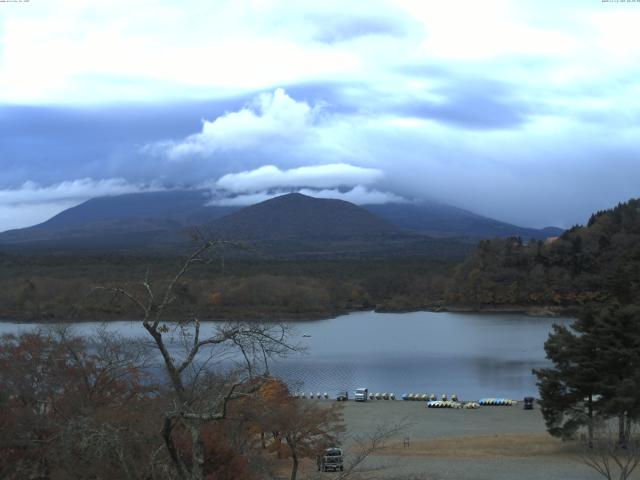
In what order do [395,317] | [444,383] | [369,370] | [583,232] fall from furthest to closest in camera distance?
[583,232] → [395,317] → [369,370] → [444,383]

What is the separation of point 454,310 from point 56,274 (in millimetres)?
41724

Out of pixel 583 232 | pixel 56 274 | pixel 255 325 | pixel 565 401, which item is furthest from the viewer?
pixel 583 232

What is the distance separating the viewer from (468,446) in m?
22.0

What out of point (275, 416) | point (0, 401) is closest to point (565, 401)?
point (275, 416)

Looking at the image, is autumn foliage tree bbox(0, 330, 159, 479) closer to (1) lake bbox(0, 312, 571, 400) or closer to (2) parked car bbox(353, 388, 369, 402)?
(1) lake bbox(0, 312, 571, 400)

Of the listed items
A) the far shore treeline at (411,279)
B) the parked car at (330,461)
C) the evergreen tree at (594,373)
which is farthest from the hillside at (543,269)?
the parked car at (330,461)

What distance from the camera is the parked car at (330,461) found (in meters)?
16.7

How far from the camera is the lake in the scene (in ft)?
124

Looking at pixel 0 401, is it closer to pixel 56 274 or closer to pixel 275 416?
pixel 275 416

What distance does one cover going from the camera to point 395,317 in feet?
255

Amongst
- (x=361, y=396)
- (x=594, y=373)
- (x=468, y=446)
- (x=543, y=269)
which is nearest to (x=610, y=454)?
(x=594, y=373)

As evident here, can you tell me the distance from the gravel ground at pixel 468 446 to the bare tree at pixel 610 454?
0.32 meters

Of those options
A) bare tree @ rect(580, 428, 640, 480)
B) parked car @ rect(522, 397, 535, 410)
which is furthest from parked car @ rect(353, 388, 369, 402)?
bare tree @ rect(580, 428, 640, 480)

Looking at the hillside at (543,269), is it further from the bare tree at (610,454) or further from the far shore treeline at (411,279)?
the bare tree at (610,454)
